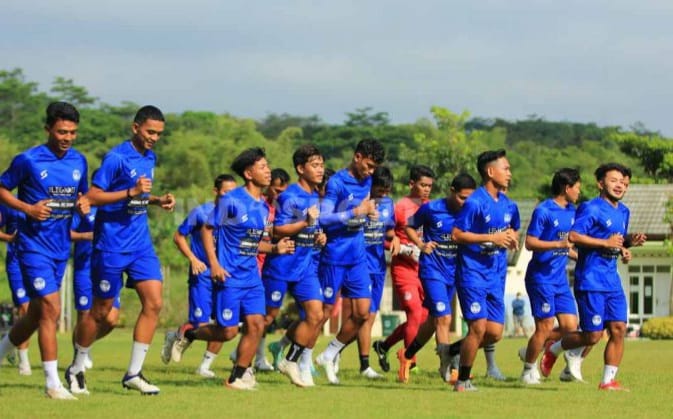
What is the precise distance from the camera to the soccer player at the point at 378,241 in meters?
16.3

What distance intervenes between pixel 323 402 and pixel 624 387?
3966 mm

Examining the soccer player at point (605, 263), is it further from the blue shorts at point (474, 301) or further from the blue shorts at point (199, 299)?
the blue shorts at point (199, 299)

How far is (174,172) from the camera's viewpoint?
7875 cm

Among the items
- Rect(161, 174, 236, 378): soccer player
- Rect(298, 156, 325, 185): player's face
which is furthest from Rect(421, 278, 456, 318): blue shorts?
Rect(161, 174, 236, 378): soccer player

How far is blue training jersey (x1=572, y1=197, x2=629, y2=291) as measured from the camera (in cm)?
1434

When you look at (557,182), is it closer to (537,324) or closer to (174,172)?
(537,324)

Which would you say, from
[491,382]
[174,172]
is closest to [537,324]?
[491,382]

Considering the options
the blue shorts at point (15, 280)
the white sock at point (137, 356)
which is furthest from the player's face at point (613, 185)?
the blue shorts at point (15, 280)

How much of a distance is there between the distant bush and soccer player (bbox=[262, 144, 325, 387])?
27157 millimetres

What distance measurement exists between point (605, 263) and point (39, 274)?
5.90m

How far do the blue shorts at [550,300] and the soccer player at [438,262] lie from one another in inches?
37.8

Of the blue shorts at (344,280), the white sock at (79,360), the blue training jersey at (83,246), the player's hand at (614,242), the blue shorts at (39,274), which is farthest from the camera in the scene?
the blue training jersey at (83,246)

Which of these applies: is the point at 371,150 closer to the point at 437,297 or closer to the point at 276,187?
the point at 437,297

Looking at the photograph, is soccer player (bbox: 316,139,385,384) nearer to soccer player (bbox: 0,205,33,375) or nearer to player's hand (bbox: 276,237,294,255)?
player's hand (bbox: 276,237,294,255)
